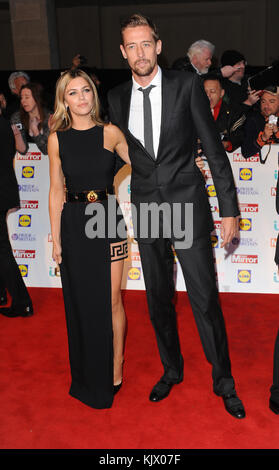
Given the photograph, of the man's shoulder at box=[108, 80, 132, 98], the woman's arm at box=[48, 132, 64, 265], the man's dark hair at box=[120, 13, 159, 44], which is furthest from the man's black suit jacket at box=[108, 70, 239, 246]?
the woman's arm at box=[48, 132, 64, 265]

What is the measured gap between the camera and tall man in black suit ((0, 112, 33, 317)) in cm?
405

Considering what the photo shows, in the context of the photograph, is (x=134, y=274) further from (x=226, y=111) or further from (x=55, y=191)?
(x=55, y=191)

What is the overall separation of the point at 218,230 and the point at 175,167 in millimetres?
2040

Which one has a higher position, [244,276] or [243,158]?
[243,158]

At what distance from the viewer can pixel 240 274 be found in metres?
4.57

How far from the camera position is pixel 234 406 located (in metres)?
2.80

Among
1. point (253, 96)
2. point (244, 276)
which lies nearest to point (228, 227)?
point (244, 276)

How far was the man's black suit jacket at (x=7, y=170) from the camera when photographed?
3951 mm

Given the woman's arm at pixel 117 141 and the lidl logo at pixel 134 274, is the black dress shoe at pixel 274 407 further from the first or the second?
the lidl logo at pixel 134 274

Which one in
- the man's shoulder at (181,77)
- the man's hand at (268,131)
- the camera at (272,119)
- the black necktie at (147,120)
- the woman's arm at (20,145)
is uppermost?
the man's shoulder at (181,77)

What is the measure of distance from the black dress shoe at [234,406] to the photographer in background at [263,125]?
234 centimetres

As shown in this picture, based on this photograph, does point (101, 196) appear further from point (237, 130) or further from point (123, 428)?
point (237, 130)

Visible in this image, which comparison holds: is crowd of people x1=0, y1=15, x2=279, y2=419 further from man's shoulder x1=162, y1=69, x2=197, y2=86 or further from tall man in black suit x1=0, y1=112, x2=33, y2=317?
tall man in black suit x1=0, y1=112, x2=33, y2=317

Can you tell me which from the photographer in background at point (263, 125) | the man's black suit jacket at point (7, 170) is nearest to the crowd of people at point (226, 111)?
the photographer in background at point (263, 125)
